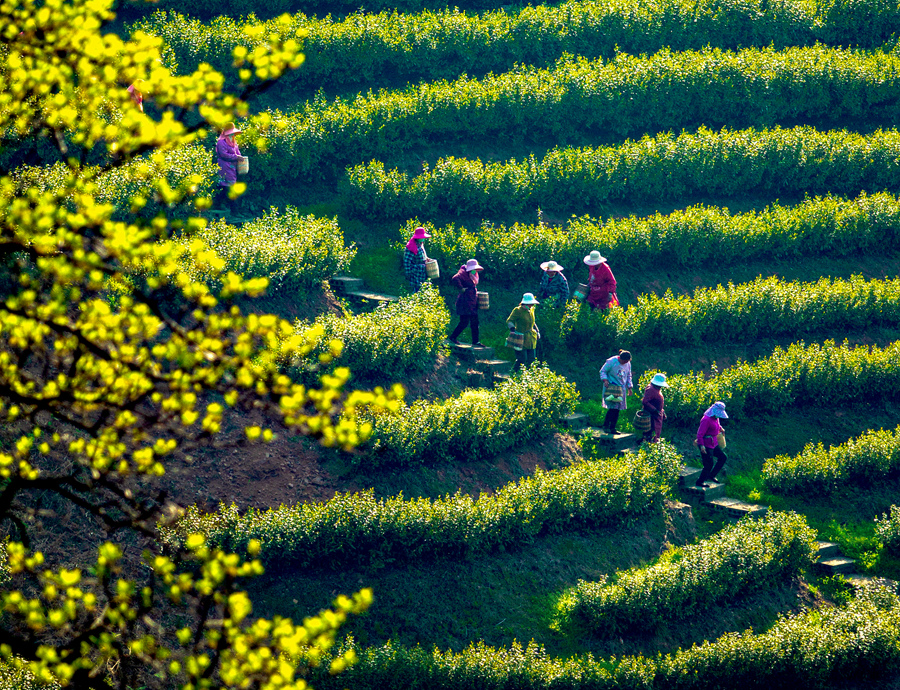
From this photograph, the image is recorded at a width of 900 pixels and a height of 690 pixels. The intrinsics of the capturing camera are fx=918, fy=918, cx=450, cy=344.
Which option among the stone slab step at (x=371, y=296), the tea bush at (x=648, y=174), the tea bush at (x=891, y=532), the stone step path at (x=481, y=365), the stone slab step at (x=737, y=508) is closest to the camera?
the tea bush at (x=891, y=532)

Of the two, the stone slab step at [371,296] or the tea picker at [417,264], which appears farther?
the tea picker at [417,264]

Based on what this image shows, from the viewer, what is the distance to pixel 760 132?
2511 cm

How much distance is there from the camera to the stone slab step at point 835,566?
50.9 feet

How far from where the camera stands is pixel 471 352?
58.2ft

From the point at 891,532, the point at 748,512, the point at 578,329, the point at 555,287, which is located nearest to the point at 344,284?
the point at 555,287

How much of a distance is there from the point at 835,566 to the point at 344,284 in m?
10.3

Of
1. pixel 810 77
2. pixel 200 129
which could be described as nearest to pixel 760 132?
pixel 810 77

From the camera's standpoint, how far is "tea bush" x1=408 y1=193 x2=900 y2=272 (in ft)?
64.7

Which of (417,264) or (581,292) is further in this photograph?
(581,292)

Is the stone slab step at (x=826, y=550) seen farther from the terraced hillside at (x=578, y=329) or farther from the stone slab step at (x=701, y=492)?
the stone slab step at (x=701, y=492)

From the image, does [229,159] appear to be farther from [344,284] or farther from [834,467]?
[834,467]

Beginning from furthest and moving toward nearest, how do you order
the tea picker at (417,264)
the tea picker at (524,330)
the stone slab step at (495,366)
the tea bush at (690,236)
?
the tea bush at (690,236), the tea picker at (417,264), the stone slab step at (495,366), the tea picker at (524,330)

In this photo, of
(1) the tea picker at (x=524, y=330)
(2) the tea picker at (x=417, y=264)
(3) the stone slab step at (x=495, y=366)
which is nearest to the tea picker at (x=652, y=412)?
(1) the tea picker at (x=524, y=330)

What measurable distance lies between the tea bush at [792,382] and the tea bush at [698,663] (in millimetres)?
4689
